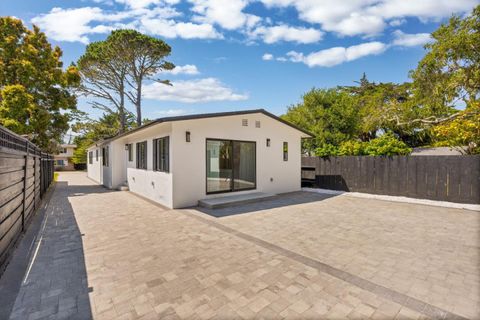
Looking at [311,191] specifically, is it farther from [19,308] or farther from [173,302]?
[19,308]

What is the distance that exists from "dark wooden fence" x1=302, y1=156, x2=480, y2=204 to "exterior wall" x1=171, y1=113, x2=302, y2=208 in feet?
6.03

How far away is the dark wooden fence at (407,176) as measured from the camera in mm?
7820

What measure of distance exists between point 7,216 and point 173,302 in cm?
331

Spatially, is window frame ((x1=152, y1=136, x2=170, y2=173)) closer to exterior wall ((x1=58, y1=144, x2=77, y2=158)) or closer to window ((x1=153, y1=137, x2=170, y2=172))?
window ((x1=153, y1=137, x2=170, y2=172))

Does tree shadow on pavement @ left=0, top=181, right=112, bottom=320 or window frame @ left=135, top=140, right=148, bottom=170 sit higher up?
window frame @ left=135, top=140, right=148, bottom=170

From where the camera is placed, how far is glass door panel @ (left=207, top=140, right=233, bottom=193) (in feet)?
27.1

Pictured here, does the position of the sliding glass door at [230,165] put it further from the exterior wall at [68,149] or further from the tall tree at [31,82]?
the exterior wall at [68,149]

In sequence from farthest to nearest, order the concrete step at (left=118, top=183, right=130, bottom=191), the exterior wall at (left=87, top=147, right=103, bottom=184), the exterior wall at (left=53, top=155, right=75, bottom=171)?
the exterior wall at (left=53, top=155, right=75, bottom=171) → the exterior wall at (left=87, top=147, right=103, bottom=184) → the concrete step at (left=118, top=183, right=130, bottom=191)

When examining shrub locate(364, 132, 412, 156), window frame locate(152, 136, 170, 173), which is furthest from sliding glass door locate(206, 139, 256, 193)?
shrub locate(364, 132, 412, 156)

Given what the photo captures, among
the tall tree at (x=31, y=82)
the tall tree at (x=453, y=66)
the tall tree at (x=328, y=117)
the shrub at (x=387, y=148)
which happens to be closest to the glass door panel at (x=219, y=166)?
the shrub at (x=387, y=148)

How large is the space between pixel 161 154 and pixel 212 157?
1809mm

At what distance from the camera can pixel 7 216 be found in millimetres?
3848

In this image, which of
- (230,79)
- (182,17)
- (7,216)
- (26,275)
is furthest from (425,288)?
(230,79)

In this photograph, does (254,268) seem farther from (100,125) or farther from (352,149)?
(100,125)
